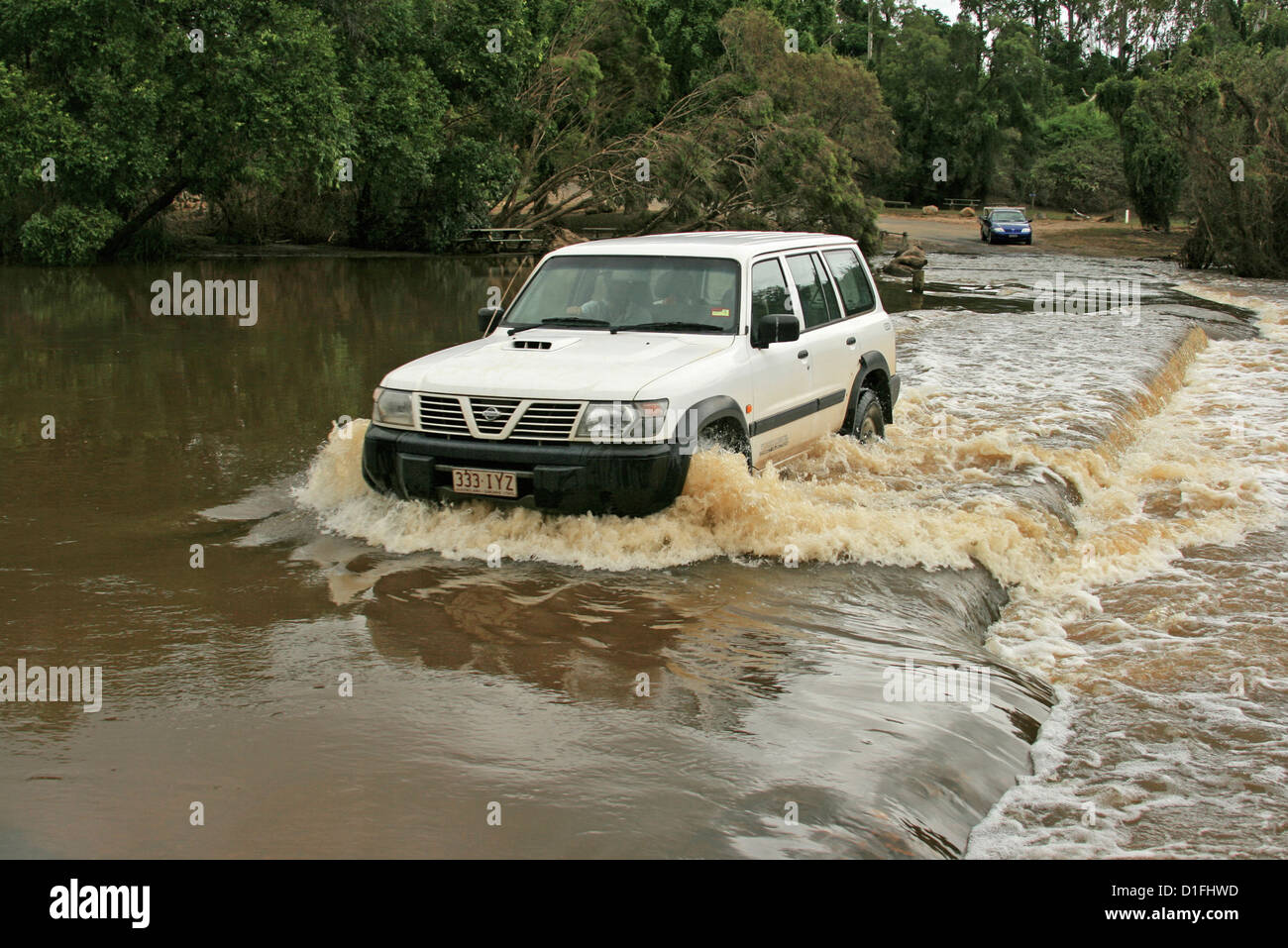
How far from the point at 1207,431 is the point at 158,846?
40.3 ft

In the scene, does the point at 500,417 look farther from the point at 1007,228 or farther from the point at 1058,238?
the point at 1058,238

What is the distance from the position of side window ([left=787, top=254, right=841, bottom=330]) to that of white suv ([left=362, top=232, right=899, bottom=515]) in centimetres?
2

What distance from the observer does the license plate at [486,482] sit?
7121 mm

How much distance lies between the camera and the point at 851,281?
10.1 meters

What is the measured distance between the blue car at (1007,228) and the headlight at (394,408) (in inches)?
1718

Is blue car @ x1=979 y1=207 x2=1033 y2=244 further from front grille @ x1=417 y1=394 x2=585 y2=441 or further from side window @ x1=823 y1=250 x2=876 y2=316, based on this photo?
front grille @ x1=417 y1=394 x2=585 y2=441

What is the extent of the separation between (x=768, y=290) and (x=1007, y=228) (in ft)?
138

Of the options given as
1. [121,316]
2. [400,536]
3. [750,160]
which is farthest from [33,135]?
[400,536]

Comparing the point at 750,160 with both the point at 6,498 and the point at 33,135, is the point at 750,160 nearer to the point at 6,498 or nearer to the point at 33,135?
the point at 33,135

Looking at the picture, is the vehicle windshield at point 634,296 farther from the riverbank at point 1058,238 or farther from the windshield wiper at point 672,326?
the riverbank at point 1058,238

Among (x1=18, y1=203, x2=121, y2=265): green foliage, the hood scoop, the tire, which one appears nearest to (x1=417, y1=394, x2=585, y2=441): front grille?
the hood scoop

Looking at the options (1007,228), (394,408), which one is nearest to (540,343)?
(394,408)

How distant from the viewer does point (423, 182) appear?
32.9 m

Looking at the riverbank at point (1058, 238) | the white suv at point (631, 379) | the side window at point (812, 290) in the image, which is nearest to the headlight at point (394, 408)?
the white suv at point (631, 379)
